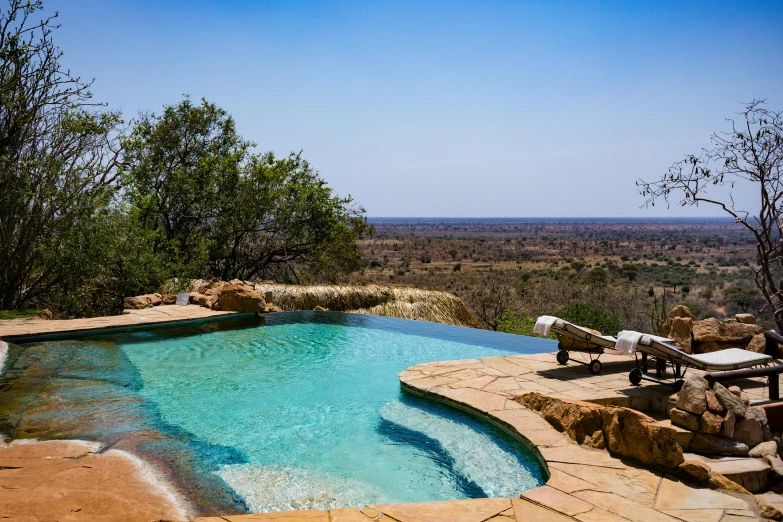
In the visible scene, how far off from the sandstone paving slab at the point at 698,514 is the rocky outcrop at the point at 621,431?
2.12 feet

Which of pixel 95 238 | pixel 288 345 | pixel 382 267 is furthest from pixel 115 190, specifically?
pixel 382 267

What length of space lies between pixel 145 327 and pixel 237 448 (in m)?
5.52

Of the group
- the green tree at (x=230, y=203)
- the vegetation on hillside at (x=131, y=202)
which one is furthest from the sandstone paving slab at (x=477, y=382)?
the green tree at (x=230, y=203)

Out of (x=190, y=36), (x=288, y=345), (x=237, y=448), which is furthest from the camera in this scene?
(x=190, y=36)

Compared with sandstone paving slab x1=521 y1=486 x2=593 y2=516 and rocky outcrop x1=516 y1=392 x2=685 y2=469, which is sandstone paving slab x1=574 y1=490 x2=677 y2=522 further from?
rocky outcrop x1=516 y1=392 x2=685 y2=469

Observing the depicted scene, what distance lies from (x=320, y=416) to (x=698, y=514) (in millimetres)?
3705

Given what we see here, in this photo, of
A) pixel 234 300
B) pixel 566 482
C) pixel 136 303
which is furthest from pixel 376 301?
pixel 566 482

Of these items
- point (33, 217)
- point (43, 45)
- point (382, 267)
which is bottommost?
point (382, 267)

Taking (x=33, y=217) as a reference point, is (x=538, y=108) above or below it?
above

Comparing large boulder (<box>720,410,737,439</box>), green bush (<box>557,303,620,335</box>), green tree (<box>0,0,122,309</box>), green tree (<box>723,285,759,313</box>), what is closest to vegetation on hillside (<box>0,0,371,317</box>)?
green tree (<box>0,0,122,309</box>)

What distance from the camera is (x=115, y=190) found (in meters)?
13.2

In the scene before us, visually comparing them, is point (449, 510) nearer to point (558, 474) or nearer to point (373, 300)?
point (558, 474)

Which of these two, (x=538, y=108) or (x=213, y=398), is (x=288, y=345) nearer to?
(x=213, y=398)

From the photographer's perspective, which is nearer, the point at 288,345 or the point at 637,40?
the point at 288,345
